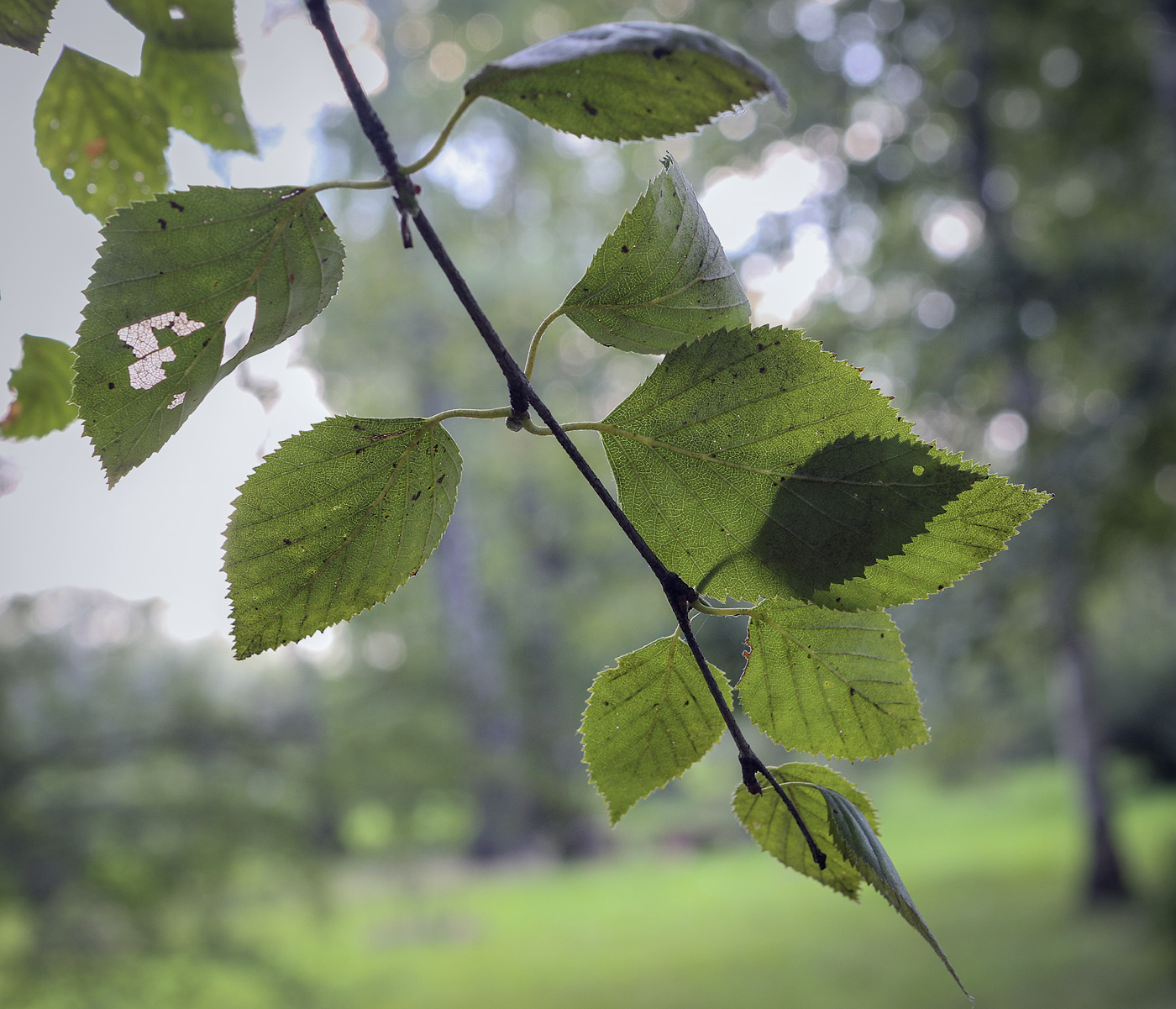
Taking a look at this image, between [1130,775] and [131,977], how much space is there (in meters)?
7.22

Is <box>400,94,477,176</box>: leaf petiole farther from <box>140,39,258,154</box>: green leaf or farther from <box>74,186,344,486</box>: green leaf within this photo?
<box>140,39,258,154</box>: green leaf

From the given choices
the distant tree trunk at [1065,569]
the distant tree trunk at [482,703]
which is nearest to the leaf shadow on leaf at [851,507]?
the distant tree trunk at [1065,569]

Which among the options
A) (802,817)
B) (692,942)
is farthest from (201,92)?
(692,942)

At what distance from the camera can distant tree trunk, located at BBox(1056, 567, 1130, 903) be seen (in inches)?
149

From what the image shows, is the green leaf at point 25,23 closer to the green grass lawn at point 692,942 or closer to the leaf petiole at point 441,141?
the leaf petiole at point 441,141

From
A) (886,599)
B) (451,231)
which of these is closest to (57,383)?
(886,599)

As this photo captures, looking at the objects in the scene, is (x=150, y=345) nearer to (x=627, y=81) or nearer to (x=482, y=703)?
(x=627, y=81)

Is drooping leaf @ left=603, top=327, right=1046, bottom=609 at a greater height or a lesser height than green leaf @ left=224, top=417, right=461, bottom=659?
lesser

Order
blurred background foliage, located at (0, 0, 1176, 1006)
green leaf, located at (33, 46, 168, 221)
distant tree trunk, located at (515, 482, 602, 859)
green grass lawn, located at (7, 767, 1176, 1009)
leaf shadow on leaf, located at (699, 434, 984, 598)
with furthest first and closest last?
distant tree trunk, located at (515, 482, 602, 859) < green grass lawn, located at (7, 767, 1176, 1009) < blurred background foliage, located at (0, 0, 1176, 1006) < green leaf, located at (33, 46, 168, 221) < leaf shadow on leaf, located at (699, 434, 984, 598)

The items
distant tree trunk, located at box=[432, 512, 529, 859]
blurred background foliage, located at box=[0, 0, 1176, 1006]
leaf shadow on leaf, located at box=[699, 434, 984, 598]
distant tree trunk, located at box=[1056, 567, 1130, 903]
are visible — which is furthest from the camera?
distant tree trunk, located at box=[432, 512, 529, 859]

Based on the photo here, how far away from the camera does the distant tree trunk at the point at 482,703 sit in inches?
158

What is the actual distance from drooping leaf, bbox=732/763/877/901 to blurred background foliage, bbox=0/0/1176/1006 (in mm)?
1138

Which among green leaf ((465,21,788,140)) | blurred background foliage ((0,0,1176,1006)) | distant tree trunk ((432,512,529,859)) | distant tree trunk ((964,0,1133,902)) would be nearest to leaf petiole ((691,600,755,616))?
green leaf ((465,21,788,140))

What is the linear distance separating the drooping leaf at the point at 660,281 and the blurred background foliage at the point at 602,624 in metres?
1.12
